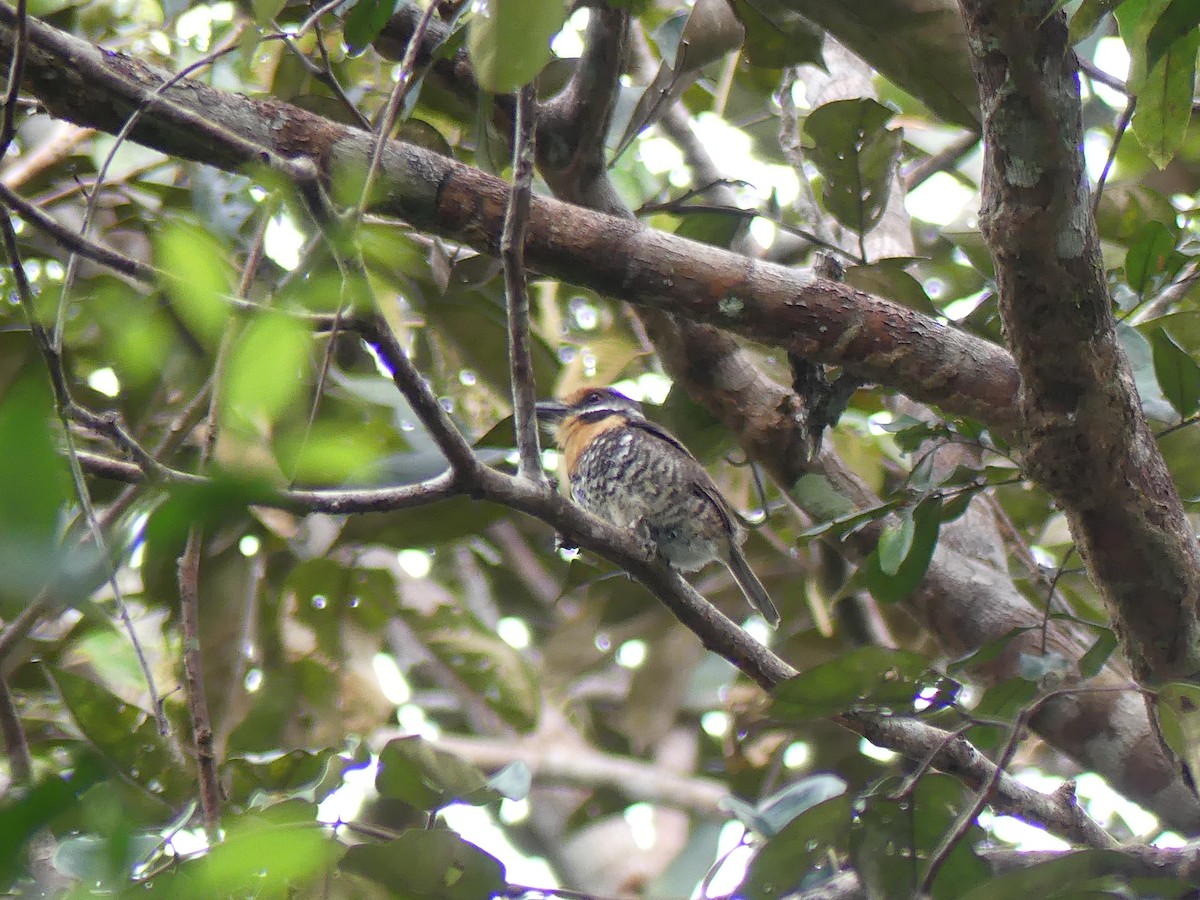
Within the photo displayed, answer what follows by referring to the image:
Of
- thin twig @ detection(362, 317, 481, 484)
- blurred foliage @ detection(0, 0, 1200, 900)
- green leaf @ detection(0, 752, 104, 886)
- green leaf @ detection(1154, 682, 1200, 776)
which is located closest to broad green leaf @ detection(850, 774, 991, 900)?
blurred foliage @ detection(0, 0, 1200, 900)

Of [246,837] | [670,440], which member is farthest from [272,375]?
[670,440]

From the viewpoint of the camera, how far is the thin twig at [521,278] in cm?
149

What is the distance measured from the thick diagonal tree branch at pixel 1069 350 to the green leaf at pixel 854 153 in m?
0.72

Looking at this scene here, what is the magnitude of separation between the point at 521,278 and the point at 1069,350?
87 centimetres

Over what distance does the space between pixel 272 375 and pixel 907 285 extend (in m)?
1.90

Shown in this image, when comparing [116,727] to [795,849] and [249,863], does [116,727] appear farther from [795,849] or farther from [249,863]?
[249,863]

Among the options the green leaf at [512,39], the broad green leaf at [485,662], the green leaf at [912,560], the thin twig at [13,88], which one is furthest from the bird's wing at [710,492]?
the thin twig at [13,88]

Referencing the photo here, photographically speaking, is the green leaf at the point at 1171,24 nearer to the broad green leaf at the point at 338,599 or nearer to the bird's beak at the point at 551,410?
the broad green leaf at the point at 338,599

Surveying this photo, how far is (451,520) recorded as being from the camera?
2.49 meters

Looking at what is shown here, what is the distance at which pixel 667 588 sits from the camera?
1.94 meters

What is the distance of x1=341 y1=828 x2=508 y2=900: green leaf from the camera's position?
1.56 meters

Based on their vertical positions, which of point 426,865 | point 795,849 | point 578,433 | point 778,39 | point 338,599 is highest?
point 778,39

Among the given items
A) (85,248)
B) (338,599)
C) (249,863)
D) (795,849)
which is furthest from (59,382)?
(338,599)

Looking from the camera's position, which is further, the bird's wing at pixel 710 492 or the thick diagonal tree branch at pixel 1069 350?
the bird's wing at pixel 710 492
